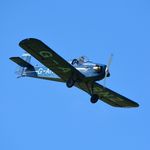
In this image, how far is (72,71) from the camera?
3062 cm

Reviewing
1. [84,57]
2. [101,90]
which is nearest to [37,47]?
[84,57]

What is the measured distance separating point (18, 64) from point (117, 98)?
6.49 m

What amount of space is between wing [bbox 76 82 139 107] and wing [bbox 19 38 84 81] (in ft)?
4.02

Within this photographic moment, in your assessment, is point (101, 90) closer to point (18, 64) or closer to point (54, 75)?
point (54, 75)

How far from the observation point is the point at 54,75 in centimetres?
3228

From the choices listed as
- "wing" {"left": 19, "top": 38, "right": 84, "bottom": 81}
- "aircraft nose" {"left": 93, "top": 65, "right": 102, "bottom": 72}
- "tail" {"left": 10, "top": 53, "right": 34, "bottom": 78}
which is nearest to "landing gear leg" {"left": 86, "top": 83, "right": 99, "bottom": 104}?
"wing" {"left": 19, "top": 38, "right": 84, "bottom": 81}

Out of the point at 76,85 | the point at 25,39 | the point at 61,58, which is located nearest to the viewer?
the point at 25,39

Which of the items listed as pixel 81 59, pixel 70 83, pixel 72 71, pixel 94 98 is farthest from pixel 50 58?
pixel 94 98

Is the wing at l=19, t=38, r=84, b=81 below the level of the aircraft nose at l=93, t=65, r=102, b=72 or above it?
below

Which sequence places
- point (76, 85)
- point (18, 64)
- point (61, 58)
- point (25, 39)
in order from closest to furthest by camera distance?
point (25, 39) < point (61, 58) < point (76, 85) < point (18, 64)

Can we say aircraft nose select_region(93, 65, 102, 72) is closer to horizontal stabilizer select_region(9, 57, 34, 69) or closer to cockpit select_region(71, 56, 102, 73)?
cockpit select_region(71, 56, 102, 73)

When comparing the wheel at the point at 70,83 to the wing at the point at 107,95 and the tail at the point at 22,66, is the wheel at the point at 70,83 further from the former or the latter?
the tail at the point at 22,66

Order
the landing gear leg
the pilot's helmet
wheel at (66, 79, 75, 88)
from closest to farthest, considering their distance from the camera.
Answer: wheel at (66, 79, 75, 88) < the pilot's helmet < the landing gear leg

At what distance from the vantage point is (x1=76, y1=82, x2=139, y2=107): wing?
1266 inches
